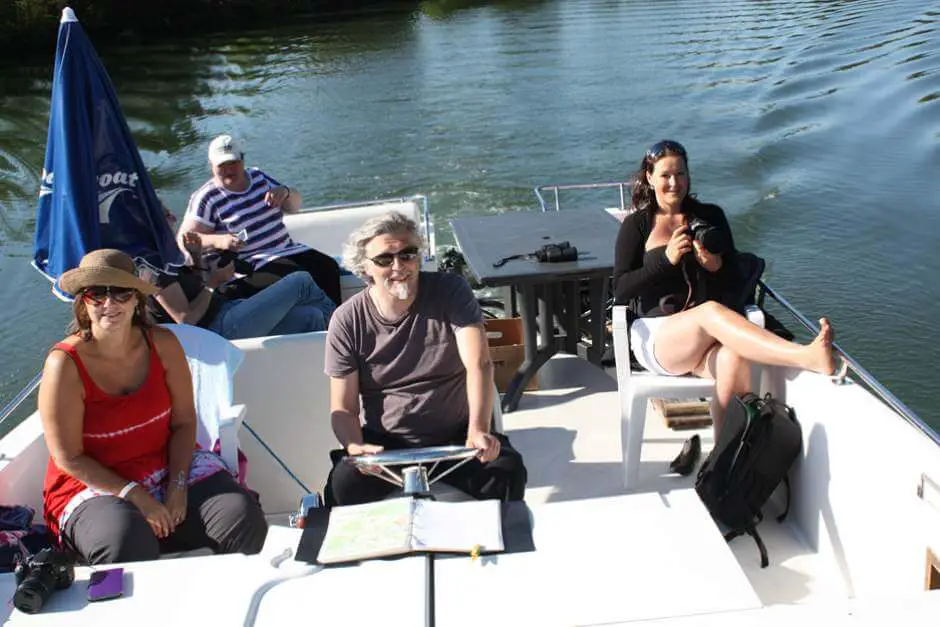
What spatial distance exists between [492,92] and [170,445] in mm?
11619

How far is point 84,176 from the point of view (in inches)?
123

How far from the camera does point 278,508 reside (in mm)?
3178

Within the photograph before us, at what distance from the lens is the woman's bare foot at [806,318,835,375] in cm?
240

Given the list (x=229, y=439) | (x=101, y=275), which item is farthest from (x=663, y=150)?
(x=101, y=275)

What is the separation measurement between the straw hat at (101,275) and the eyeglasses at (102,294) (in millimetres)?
15

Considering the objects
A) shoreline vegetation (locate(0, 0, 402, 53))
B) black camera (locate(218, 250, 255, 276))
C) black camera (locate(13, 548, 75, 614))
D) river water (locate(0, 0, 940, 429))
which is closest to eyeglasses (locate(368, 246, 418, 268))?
black camera (locate(13, 548, 75, 614))

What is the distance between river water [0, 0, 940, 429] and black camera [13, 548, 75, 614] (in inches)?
195

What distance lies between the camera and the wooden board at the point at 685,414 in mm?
3461

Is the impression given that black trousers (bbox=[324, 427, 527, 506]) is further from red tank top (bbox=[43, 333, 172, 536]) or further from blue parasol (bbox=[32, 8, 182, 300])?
blue parasol (bbox=[32, 8, 182, 300])

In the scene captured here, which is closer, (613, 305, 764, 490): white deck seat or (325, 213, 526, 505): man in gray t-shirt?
(325, 213, 526, 505): man in gray t-shirt

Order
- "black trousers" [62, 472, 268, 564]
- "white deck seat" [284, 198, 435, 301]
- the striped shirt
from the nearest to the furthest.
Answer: "black trousers" [62, 472, 268, 564] < the striped shirt < "white deck seat" [284, 198, 435, 301]

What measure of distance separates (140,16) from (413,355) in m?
21.2

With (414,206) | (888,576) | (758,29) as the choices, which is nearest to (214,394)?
(888,576)

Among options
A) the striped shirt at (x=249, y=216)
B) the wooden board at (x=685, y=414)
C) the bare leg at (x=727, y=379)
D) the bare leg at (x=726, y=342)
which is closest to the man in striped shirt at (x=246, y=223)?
the striped shirt at (x=249, y=216)
